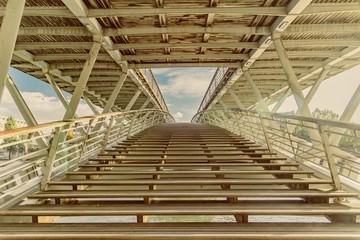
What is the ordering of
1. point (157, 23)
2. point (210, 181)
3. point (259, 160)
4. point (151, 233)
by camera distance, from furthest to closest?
point (157, 23) < point (259, 160) < point (210, 181) < point (151, 233)

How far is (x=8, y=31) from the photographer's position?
12.1ft

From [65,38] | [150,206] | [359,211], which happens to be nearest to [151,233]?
[150,206]

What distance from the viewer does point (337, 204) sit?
330 cm

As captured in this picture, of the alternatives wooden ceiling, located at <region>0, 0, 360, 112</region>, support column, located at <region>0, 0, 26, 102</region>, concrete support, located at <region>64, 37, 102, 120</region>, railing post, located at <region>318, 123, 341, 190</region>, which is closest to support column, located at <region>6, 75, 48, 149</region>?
A: wooden ceiling, located at <region>0, 0, 360, 112</region>

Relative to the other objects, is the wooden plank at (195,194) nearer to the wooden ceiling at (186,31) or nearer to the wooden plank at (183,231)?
the wooden plank at (183,231)

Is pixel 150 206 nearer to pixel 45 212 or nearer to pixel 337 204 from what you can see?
pixel 45 212

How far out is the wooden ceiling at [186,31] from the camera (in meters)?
6.27

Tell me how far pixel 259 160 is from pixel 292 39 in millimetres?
5230

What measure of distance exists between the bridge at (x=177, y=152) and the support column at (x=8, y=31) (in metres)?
0.01

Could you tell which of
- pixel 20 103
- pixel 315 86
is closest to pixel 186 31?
pixel 20 103

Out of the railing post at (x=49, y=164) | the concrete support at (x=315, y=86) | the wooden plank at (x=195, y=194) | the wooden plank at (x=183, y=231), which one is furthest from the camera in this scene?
the concrete support at (x=315, y=86)

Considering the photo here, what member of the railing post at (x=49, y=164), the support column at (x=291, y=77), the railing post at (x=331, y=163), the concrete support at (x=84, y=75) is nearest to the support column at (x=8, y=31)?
the railing post at (x=49, y=164)

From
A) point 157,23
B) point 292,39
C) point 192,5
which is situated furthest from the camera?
point 292,39

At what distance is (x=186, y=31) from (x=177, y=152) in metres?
3.44
